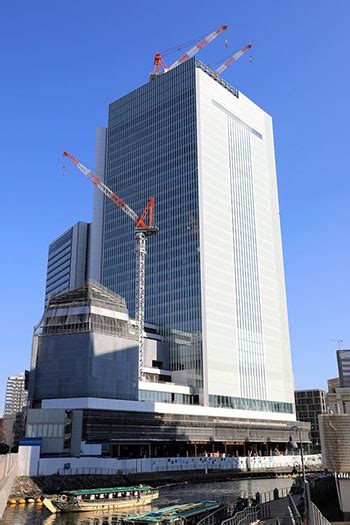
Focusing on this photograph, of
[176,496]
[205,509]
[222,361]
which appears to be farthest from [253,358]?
[205,509]

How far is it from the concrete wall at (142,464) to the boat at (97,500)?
88.5 feet

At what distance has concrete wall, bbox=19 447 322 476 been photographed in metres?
102

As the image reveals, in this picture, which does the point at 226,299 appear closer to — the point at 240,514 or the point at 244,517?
the point at 240,514

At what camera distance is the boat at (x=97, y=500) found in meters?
71.1

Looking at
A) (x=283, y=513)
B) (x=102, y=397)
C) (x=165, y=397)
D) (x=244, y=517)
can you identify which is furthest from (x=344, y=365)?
(x=165, y=397)

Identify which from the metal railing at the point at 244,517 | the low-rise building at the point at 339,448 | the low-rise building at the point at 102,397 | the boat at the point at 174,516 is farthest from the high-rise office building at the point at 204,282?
the metal railing at the point at 244,517

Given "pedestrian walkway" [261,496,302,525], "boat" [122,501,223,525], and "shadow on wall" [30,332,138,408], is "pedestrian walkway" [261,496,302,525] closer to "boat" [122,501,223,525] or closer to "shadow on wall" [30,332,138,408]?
"boat" [122,501,223,525]

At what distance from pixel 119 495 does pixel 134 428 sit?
5666 cm

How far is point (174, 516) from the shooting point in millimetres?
56812

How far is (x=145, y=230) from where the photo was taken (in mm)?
182000

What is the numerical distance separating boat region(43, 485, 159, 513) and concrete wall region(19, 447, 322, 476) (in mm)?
26974

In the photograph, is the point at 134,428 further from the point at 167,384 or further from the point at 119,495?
the point at 119,495

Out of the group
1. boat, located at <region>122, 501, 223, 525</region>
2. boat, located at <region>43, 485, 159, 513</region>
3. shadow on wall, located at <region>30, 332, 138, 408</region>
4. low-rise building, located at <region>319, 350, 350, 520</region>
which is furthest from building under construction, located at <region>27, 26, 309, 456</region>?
low-rise building, located at <region>319, 350, 350, 520</region>

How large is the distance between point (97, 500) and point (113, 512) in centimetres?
287
